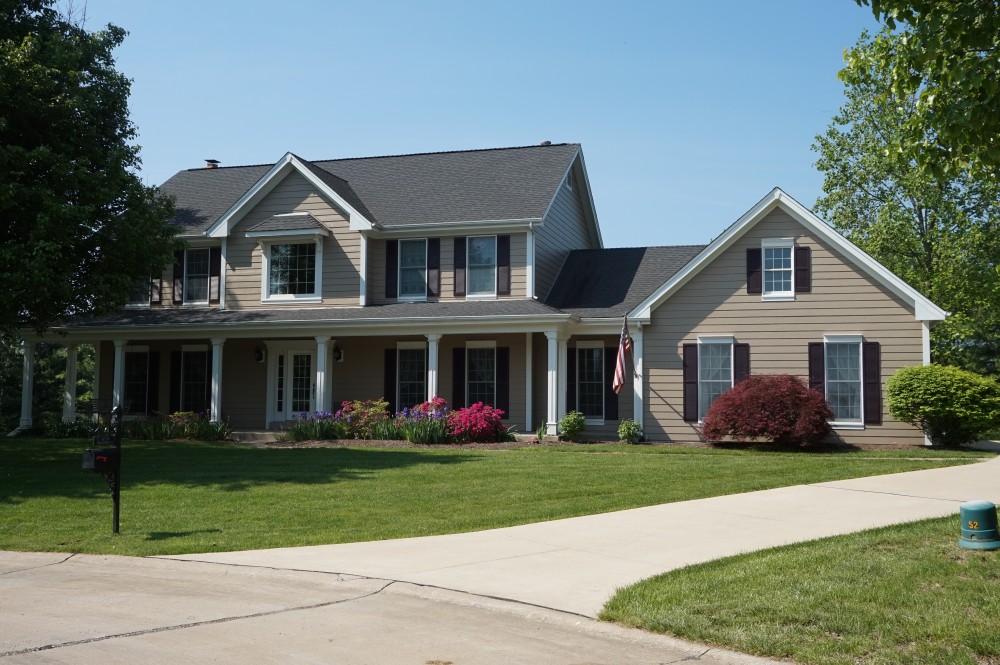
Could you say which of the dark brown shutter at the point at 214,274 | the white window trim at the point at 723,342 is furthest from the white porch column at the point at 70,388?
the white window trim at the point at 723,342

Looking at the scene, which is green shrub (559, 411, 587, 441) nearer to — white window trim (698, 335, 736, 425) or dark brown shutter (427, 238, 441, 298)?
white window trim (698, 335, 736, 425)

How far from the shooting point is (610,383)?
24.1 m

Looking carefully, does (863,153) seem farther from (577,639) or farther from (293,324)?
(577,639)

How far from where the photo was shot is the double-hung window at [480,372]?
24.7 m

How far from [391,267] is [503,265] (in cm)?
329

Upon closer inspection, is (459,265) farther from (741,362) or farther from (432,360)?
(741,362)

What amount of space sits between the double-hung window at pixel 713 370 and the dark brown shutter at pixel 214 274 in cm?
1390

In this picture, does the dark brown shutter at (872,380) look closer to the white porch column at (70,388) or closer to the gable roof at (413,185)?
the gable roof at (413,185)

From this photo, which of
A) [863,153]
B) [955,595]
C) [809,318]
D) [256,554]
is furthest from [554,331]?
[863,153]

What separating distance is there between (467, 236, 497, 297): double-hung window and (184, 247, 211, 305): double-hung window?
8064 mm

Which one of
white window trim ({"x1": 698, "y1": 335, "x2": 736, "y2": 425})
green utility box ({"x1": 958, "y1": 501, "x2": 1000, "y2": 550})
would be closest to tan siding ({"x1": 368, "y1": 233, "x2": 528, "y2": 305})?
white window trim ({"x1": 698, "y1": 335, "x2": 736, "y2": 425})

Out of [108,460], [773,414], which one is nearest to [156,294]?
[773,414]

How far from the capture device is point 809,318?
21562 millimetres

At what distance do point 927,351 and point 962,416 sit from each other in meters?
1.89
